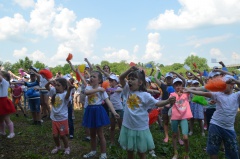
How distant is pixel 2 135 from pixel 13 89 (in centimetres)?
522

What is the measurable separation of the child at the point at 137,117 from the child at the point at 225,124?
801 millimetres

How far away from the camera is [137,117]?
432 cm

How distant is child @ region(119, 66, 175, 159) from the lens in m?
4.28

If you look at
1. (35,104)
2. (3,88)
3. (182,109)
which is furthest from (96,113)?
(35,104)

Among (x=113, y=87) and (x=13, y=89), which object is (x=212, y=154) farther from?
(x=13, y=89)

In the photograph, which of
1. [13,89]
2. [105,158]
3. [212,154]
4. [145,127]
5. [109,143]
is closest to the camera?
[145,127]

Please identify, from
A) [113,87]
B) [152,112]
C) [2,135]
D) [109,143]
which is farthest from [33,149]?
[152,112]

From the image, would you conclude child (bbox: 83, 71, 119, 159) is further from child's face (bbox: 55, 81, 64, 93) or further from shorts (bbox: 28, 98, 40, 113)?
shorts (bbox: 28, 98, 40, 113)

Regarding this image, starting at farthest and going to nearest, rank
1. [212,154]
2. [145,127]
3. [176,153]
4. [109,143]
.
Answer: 1. [109,143]
2. [176,153]
3. [212,154]
4. [145,127]

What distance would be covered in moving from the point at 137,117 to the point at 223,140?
173 centimetres

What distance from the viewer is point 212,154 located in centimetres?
464

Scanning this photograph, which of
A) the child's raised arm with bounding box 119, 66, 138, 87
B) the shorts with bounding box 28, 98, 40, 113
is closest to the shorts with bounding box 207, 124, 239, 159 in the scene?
the child's raised arm with bounding box 119, 66, 138, 87

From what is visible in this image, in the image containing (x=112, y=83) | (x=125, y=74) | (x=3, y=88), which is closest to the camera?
(x=125, y=74)

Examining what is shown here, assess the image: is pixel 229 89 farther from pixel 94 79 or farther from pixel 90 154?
pixel 90 154
